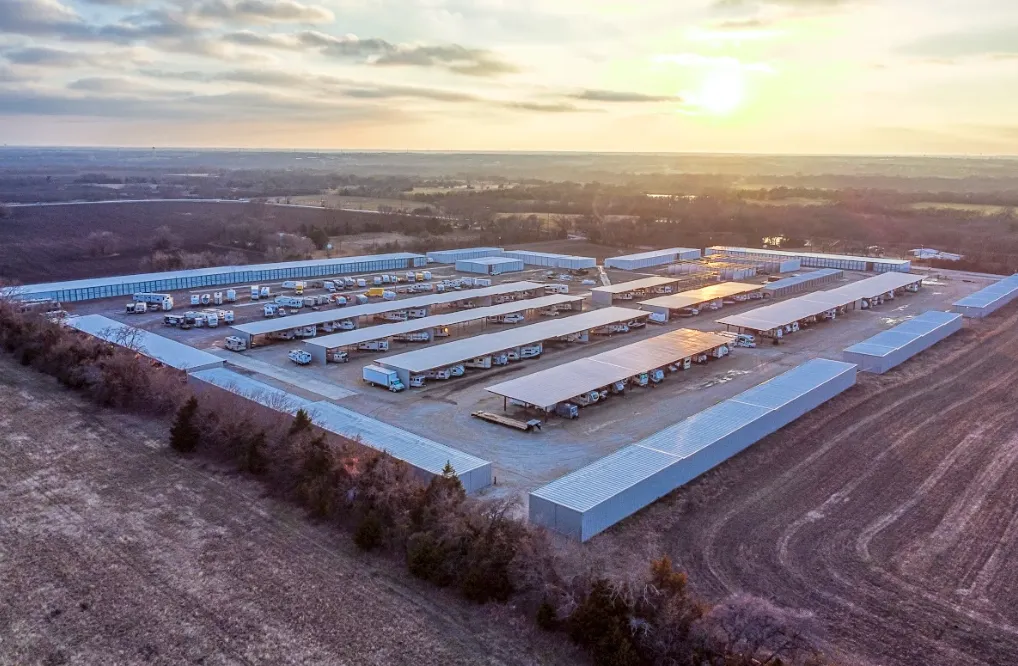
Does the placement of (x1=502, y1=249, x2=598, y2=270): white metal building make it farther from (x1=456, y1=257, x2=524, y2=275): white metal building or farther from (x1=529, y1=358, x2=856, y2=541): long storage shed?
(x1=529, y1=358, x2=856, y2=541): long storage shed

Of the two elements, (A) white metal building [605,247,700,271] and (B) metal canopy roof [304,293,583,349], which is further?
(A) white metal building [605,247,700,271]

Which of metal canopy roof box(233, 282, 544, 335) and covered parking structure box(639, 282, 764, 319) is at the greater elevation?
metal canopy roof box(233, 282, 544, 335)

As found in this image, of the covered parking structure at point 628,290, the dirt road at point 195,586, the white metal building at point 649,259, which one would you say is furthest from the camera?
the white metal building at point 649,259

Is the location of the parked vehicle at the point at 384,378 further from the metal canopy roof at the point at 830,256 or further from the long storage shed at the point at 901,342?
the metal canopy roof at the point at 830,256

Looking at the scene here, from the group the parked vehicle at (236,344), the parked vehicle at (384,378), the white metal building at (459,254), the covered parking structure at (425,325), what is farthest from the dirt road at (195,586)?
the white metal building at (459,254)

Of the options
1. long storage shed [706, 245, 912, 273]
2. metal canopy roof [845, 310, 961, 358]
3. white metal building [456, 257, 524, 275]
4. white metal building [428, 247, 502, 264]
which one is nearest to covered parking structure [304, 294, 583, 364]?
white metal building [456, 257, 524, 275]

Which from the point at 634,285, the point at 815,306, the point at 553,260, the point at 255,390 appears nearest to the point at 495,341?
the point at 255,390

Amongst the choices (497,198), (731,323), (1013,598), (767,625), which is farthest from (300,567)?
(497,198)
